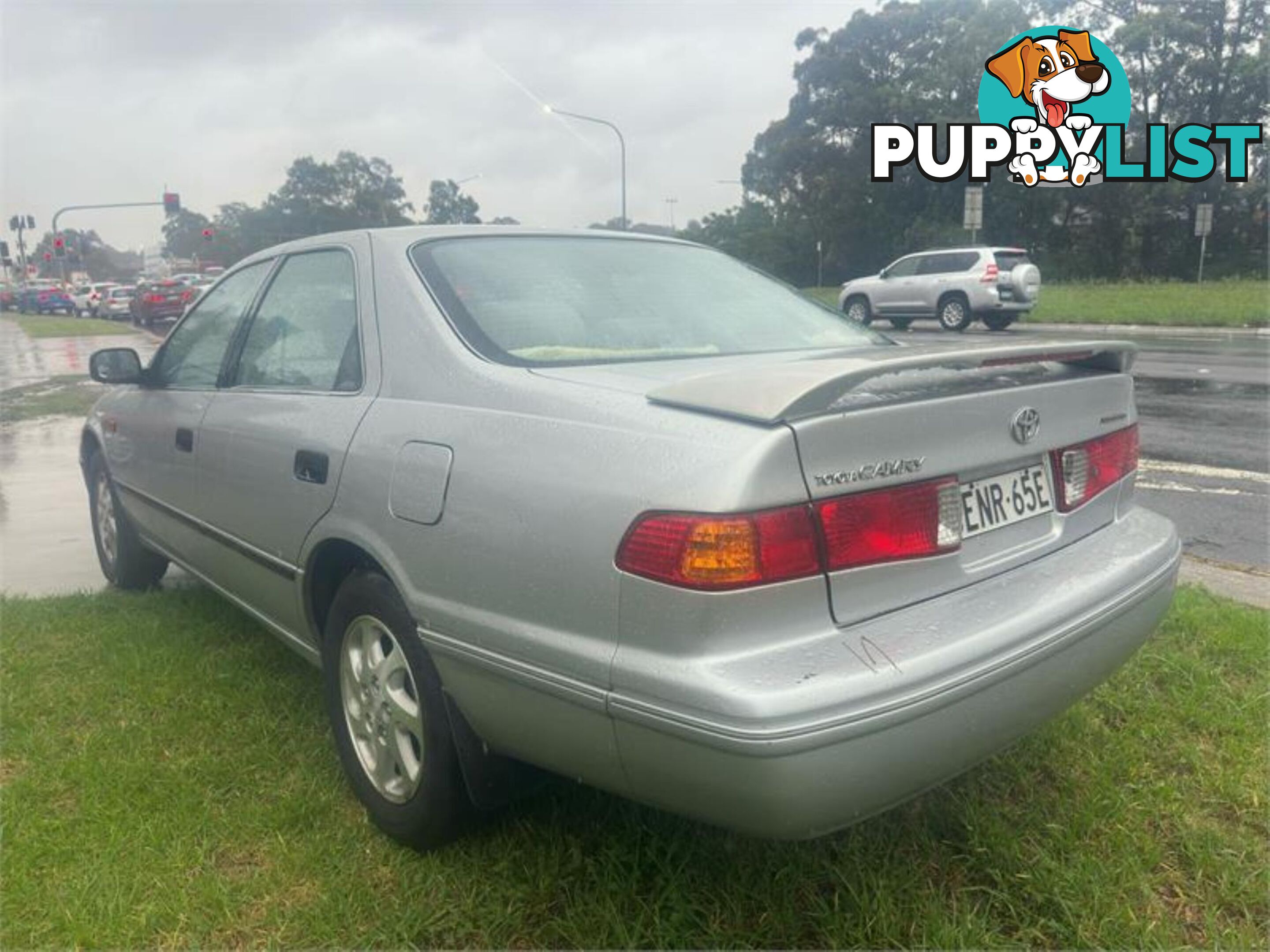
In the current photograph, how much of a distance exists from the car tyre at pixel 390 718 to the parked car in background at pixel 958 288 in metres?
18.8

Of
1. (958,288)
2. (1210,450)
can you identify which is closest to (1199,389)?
(1210,450)

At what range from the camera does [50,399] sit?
484 inches

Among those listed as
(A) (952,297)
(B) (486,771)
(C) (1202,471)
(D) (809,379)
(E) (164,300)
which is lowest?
(C) (1202,471)

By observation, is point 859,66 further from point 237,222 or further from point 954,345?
point 237,222

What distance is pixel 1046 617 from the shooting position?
6.95 feet

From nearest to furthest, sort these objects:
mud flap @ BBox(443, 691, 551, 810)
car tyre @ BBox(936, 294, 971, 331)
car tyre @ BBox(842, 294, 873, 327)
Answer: mud flap @ BBox(443, 691, 551, 810) < car tyre @ BBox(936, 294, 971, 331) < car tyre @ BBox(842, 294, 873, 327)

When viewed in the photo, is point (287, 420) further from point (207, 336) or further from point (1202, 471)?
point (1202, 471)

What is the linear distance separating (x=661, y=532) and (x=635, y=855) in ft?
3.15

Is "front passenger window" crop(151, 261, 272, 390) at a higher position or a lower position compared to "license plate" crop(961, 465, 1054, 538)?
higher

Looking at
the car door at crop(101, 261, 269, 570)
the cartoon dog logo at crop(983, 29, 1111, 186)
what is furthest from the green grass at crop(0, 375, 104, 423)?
the cartoon dog logo at crop(983, 29, 1111, 186)

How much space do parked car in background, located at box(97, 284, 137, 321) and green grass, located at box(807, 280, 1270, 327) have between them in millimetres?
26617

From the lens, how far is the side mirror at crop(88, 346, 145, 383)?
4.03 m

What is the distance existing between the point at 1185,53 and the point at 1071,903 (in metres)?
47.7

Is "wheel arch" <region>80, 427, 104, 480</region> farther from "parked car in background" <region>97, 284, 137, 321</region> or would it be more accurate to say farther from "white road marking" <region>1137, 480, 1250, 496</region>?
"parked car in background" <region>97, 284, 137, 321</region>
